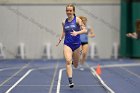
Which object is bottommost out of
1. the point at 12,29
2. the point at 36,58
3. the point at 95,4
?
the point at 36,58

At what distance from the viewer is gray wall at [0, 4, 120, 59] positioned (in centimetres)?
2294

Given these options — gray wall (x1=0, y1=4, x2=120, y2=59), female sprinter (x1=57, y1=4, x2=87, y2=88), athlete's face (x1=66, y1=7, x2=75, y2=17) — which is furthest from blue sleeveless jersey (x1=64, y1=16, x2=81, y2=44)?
gray wall (x1=0, y1=4, x2=120, y2=59)

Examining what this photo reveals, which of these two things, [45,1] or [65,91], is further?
[45,1]

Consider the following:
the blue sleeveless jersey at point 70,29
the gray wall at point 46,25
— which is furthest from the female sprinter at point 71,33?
the gray wall at point 46,25

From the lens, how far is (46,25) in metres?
23.0

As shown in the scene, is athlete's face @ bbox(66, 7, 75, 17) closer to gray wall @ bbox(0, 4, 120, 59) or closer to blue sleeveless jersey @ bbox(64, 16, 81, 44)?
blue sleeveless jersey @ bbox(64, 16, 81, 44)

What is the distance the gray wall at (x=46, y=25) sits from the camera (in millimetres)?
22938

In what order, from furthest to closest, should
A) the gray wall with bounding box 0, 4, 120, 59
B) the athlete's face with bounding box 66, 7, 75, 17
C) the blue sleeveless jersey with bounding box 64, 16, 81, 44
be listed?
the gray wall with bounding box 0, 4, 120, 59, the blue sleeveless jersey with bounding box 64, 16, 81, 44, the athlete's face with bounding box 66, 7, 75, 17

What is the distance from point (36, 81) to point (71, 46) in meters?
2.21

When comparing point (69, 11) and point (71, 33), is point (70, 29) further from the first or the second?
point (69, 11)

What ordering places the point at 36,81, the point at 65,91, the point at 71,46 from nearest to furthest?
the point at 65,91 < the point at 71,46 < the point at 36,81

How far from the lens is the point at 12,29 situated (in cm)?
2295

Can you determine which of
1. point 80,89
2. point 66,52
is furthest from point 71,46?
point 80,89

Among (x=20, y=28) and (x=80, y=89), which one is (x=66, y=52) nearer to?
(x=80, y=89)
